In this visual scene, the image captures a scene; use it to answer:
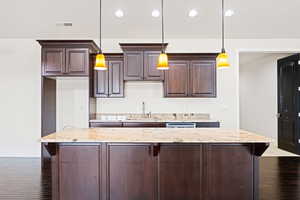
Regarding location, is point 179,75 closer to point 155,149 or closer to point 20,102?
point 155,149

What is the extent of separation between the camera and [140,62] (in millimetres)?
4438

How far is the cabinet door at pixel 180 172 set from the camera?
228 cm

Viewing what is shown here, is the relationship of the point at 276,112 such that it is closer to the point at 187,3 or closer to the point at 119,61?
the point at 187,3

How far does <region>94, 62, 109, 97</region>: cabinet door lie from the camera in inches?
176

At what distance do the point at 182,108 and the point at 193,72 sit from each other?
3.06 ft

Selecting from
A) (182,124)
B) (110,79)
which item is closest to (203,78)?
(182,124)

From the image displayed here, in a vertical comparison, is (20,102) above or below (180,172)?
above

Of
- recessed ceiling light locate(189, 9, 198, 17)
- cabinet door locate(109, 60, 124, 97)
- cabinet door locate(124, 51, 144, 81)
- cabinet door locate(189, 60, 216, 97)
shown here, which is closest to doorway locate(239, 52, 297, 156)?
cabinet door locate(189, 60, 216, 97)

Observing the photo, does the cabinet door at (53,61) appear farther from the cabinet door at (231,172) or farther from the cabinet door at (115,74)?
the cabinet door at (231,172)

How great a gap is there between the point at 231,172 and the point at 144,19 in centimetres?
331

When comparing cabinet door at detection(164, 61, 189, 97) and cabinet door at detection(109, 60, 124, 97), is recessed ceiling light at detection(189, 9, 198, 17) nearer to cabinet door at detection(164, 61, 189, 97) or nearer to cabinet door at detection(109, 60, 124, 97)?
cabinet door at detection(164, 61, 189, 97)

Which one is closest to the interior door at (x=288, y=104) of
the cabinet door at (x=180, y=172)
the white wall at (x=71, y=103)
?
the cabinet door at (x=180, y=172)

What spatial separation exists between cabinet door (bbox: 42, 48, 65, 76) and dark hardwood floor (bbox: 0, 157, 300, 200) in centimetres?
192

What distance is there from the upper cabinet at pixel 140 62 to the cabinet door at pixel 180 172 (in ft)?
7.98
